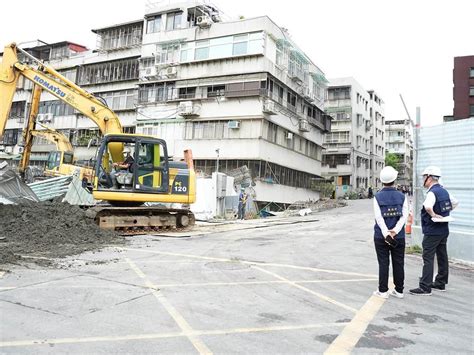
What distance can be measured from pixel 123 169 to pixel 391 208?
32.5 feet

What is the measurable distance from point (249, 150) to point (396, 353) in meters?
26.9

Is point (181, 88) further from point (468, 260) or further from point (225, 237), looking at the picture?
point (468, 260)

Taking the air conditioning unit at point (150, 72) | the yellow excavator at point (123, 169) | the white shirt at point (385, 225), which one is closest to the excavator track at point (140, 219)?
the yellow excavator at point (123, 169)

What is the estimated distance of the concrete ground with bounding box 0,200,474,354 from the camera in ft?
13.5

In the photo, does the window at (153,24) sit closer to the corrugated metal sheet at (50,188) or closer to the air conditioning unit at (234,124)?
the air conditioning unit at (234,124)

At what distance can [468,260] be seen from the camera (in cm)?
917

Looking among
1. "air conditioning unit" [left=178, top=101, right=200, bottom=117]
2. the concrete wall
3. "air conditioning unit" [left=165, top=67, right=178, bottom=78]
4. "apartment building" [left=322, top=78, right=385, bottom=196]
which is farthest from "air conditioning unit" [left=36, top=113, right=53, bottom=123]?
the concrete wall

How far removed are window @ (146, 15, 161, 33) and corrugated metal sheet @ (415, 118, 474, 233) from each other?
30.9 metres

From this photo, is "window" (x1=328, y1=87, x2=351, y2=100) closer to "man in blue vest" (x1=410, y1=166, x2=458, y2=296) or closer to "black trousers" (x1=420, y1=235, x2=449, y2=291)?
"man in blue vest" (x1=410, y1=166, x2=458, y2=296)

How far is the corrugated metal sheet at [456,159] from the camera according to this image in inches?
374

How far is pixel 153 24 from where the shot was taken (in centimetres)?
3684

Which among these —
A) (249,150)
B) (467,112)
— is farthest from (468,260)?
(467,112)

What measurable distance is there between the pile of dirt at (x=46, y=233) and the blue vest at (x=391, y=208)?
21.0 ft

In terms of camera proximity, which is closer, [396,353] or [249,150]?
[396,353]
